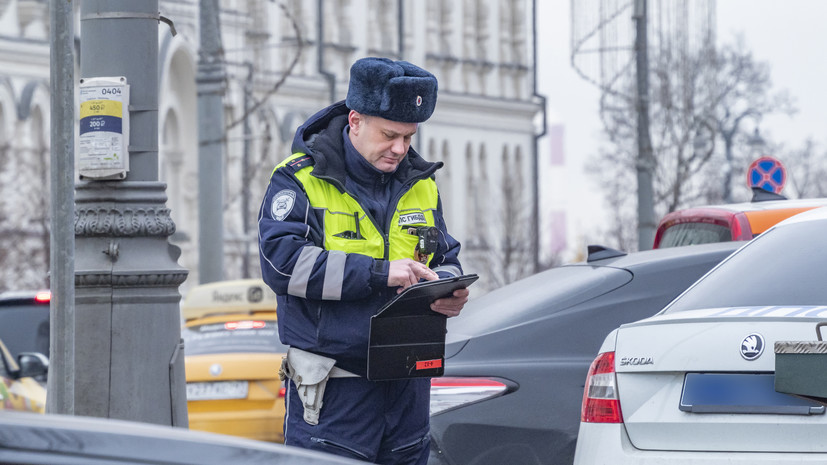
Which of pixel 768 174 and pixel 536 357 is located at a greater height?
pixel 768 174

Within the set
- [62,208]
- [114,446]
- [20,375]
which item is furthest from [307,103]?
[114,446]

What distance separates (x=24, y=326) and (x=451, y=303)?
22.0 feet

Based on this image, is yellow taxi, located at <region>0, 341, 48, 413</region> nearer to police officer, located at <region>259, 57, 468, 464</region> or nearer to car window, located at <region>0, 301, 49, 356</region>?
car window, located at <region>0, 301, 49, 356</region>

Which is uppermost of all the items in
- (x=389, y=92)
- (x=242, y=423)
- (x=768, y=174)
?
(x=768, y=174)

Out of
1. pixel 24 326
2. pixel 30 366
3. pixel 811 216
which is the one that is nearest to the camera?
pixel 811 216

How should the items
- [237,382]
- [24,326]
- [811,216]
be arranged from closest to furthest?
[811,216], [24,326], [237,382]

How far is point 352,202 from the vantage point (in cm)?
512

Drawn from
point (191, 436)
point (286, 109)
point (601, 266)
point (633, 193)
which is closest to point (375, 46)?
point (286, 109)

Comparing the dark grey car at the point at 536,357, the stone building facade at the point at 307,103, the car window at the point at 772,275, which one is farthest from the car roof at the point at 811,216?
the stone building facade at the point at 307,103

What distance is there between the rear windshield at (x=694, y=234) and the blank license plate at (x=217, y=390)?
325cm

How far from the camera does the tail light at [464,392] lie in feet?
20.9

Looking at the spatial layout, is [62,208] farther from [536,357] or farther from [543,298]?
[543,298]

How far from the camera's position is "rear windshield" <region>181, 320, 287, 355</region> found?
11.8m

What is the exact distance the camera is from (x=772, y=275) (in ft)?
17.2
